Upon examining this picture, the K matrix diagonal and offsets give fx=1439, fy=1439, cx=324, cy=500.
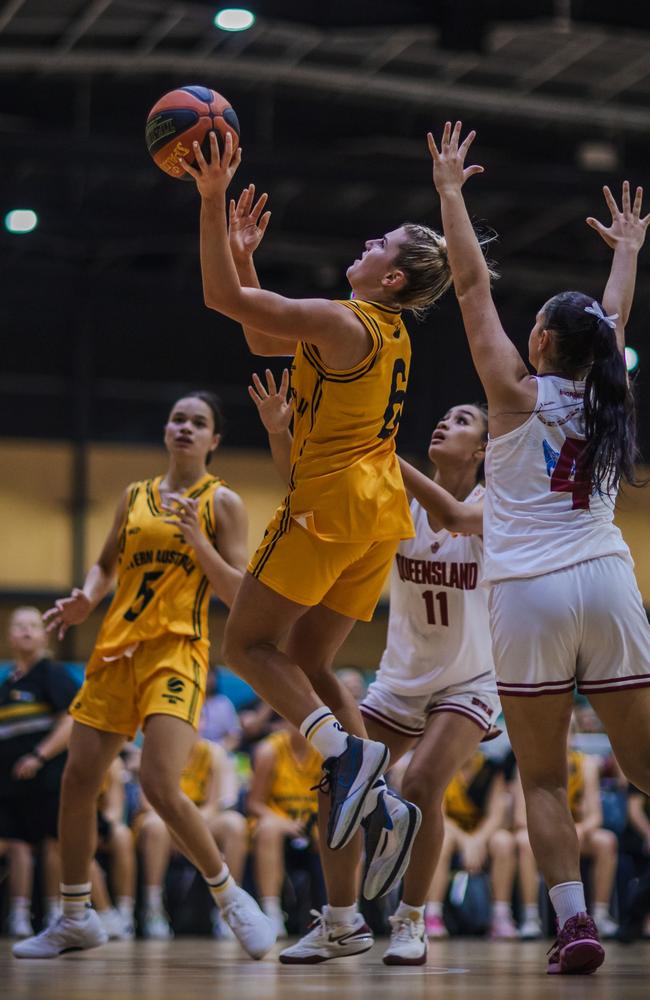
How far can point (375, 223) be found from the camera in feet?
51.8

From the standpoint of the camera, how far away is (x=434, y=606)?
534 centimetres

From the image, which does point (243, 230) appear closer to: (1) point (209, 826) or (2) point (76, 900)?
(2) point (76, 900)

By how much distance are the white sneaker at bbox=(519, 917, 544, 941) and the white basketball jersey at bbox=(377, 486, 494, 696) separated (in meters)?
4.16

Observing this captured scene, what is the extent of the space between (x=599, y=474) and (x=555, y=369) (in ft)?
1.24

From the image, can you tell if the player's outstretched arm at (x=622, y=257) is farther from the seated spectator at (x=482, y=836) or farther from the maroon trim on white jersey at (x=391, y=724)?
the seated spectator at (x=482, y=836)

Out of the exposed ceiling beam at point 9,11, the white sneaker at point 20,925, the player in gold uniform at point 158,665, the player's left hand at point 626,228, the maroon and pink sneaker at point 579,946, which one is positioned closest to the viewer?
the maroon and pink sneaker at point 579,946

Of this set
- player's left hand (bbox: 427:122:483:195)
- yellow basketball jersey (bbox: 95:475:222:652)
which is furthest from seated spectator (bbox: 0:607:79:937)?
player's left hand (bbox: 427:122:483:195)

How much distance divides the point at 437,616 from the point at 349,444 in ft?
3.88

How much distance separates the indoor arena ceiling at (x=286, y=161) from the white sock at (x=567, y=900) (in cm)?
690

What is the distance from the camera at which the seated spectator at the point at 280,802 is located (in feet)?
28.7

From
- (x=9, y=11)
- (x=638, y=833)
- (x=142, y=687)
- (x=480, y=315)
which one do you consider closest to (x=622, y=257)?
(x=480, y=315)

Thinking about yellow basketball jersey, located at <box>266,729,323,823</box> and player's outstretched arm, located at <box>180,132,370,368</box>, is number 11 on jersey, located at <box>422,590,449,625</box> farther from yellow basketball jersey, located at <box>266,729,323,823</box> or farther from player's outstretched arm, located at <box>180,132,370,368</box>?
yellow basketball jersey, located at <box>266,729,323,823</box>

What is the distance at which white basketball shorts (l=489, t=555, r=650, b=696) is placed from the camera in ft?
13.0

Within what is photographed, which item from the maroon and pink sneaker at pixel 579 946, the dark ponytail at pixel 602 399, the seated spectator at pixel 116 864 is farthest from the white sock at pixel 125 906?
the dark ponytail at pixel 602 399
